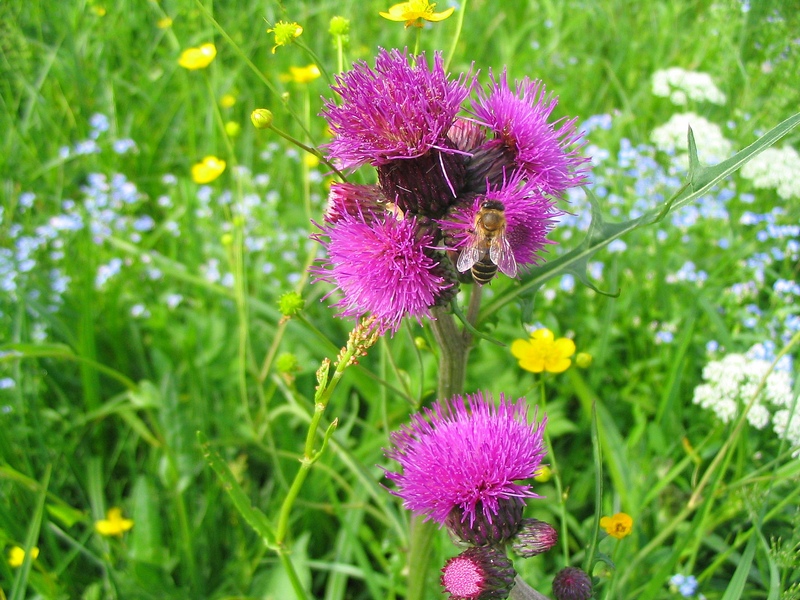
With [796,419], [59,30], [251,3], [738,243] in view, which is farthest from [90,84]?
[796,419]

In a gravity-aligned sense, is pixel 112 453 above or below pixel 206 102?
below

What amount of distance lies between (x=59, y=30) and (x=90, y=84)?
0.41m

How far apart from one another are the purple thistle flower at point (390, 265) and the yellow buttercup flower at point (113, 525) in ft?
4.81

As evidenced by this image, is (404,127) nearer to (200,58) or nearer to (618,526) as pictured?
(618,526)

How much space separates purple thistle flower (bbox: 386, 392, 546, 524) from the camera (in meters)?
1.66

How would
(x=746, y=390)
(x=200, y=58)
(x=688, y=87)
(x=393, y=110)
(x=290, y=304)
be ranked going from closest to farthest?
(x=393, y=110)
(x=290, y=304)
(x=746, y=390)
(x=200, y=58)
(x=688, y=87)

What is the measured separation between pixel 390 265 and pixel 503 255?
25 cm

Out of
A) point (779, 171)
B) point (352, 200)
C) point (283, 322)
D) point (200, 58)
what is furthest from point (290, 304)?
point (779, 171)

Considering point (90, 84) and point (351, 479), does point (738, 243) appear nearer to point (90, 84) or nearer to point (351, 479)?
point (351, 479)

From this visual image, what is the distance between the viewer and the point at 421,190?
161 cm

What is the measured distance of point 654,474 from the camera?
8.45 feet

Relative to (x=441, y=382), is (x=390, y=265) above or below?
above

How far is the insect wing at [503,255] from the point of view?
5.13ft

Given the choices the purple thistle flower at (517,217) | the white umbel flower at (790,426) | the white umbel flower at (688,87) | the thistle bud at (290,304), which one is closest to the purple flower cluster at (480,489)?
the purple thistle flower at (517,217)
